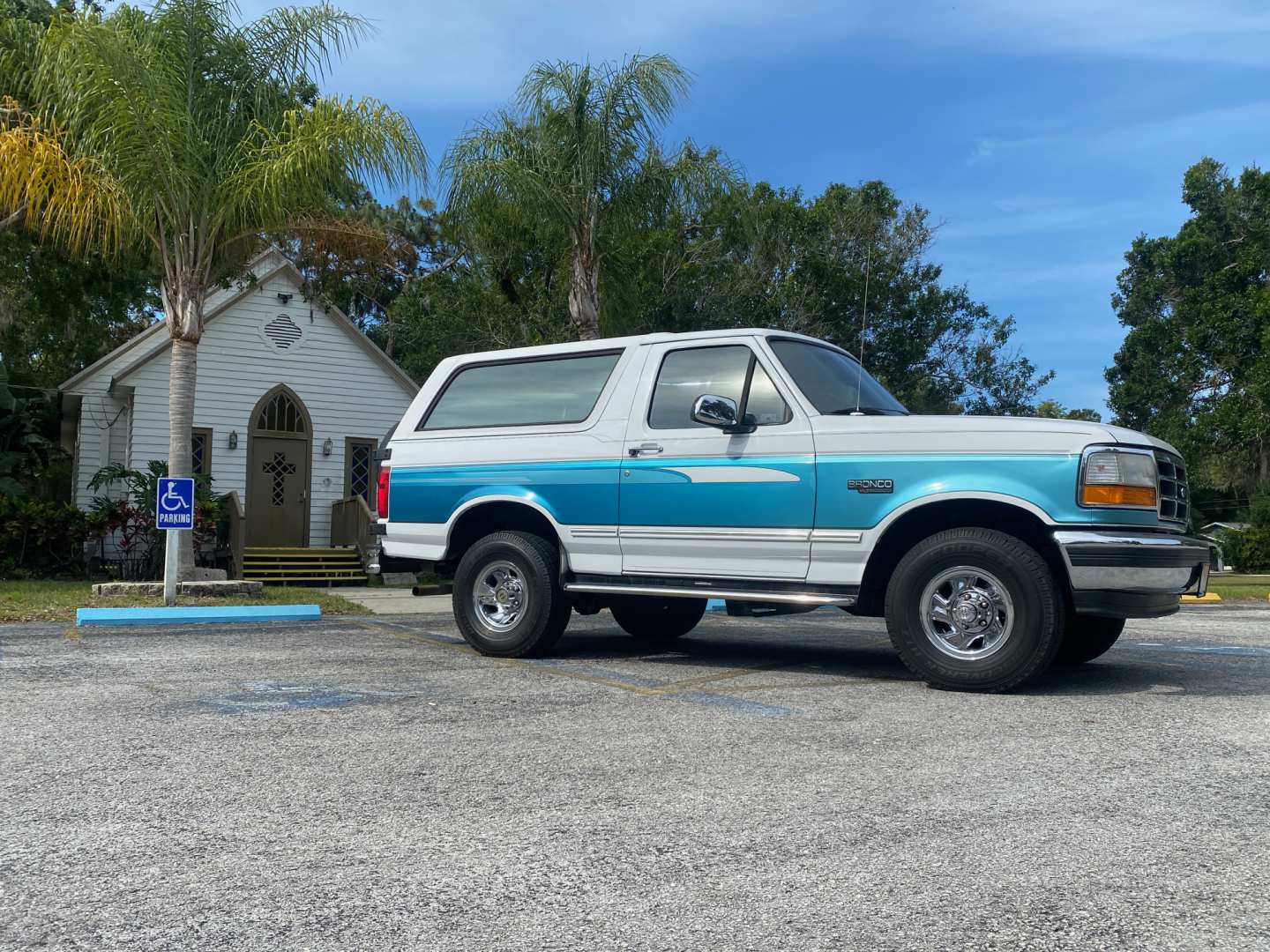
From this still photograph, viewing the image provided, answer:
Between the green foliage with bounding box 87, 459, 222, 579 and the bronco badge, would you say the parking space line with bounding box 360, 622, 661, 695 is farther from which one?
the green foliage with bounding box 87, 459, 222, 579

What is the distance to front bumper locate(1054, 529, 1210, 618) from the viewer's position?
6.27 metres

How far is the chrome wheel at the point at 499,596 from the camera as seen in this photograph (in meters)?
8.40

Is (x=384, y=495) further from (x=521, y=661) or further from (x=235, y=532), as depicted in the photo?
(x=235, y=532)

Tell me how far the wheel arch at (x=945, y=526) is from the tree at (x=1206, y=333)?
103 feet

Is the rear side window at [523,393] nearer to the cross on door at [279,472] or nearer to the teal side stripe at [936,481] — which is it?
the teal side stripe at [936,481]

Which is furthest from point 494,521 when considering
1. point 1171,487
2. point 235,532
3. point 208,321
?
point 208,321

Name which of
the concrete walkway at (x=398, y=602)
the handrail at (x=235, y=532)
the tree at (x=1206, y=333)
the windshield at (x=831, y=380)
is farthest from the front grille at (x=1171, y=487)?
the tree at (x=1206, y=333)

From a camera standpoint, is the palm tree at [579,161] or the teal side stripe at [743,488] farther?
the palm tree at [579,161]

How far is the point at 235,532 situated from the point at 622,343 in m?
13.4

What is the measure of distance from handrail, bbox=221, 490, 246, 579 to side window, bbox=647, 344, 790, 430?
13.2m

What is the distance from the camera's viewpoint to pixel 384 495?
9.17m

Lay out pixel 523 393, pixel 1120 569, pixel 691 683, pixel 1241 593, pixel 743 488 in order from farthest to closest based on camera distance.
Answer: pixel 1241 593 < pixel 523 393 < pixel 743 488 < pixel 691 683 < pixel 1120 569

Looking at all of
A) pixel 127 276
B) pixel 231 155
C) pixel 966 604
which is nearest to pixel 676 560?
pixel 966 604

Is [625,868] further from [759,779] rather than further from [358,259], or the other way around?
[358,259]
